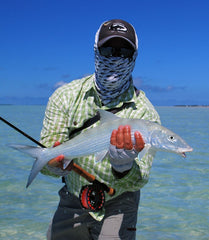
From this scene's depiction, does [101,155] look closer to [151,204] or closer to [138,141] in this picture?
[138,141]

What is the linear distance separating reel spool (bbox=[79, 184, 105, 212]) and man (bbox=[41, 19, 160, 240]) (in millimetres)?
54

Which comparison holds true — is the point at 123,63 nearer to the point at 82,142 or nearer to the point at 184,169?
the point at 82,142

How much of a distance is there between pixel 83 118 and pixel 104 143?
40cm

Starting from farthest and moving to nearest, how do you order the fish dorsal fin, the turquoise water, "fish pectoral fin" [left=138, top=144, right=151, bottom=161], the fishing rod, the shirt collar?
1. the turquoise water
2. the shirt collar
3. the fishing rod
4. the fish dorsal fin
5. "fish pectoral fin" [left=138, top=144, right=151, bottom=161]

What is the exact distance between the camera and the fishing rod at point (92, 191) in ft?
8.51

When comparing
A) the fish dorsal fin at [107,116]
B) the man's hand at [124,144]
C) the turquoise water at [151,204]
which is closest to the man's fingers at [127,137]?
the man's hand at [124,144]

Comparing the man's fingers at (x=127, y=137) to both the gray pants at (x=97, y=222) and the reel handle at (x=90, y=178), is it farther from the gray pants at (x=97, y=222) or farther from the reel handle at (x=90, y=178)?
the gray pants at (x=97, y=222)

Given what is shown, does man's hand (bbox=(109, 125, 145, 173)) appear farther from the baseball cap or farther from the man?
the baseball cap

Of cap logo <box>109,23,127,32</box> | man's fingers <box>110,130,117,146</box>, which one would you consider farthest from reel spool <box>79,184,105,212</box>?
cap logo <box>109,23,127,32</box>

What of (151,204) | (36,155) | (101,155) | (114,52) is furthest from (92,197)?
(151,204)

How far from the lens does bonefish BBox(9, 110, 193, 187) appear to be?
7.46ft

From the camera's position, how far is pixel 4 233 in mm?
4684

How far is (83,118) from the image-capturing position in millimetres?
2682

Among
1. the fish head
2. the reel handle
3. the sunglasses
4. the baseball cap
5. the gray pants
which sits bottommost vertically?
the gray pants
